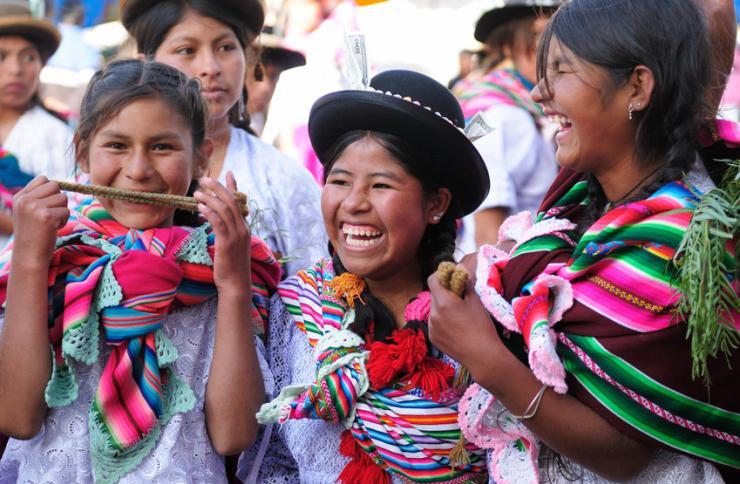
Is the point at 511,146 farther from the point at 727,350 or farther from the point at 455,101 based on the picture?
the point at 727,350

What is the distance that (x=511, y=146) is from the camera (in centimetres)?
498

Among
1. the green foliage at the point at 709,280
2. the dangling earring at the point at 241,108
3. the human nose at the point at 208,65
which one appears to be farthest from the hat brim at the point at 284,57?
the green foliage at the point at 709,280

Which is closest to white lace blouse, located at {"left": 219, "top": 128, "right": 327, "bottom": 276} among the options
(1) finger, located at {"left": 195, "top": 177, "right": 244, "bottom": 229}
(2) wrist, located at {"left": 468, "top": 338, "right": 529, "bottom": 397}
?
(1) finger, located at {"left": 195, "top": 177, "right": 244, "bottom": 229}

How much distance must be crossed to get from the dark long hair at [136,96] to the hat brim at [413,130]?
1.10 feet

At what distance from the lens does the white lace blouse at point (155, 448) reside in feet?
8.56

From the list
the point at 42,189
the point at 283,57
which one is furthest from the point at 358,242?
the point at 283,57

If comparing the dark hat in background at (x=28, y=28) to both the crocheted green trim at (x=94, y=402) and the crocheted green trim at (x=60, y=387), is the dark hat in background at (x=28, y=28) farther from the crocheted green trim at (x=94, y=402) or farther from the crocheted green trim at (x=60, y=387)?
the crocheted green trim at (x=60, y=387)

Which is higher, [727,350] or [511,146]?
[727,350]

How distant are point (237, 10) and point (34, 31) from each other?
7.64 ft

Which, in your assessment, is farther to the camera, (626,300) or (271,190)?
(271,190)

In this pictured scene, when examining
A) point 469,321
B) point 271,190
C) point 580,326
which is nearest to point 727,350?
point 580,326

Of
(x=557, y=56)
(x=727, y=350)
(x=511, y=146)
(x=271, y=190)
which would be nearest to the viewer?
(x=727, y=350)

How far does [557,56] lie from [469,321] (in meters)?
0.67

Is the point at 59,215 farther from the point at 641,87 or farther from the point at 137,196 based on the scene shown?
the point at 641,87
